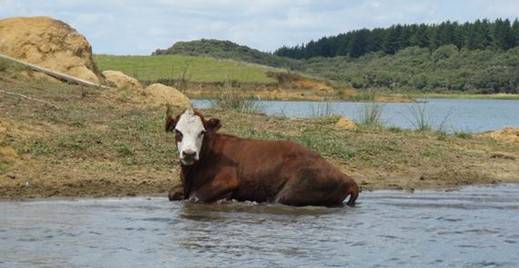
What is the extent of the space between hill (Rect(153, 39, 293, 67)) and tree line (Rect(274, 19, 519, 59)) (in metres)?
21.7

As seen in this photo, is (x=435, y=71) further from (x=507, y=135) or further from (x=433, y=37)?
(x=507, y=135)

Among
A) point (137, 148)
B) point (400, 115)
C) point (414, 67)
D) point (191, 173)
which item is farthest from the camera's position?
point (414, 67)

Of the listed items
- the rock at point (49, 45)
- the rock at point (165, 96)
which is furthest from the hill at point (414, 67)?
the rock at point (165, 96)

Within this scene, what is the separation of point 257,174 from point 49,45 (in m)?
16.9

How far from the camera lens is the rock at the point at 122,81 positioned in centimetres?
2616

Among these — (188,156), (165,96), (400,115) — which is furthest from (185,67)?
(188,156)

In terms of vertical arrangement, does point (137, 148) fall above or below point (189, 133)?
below

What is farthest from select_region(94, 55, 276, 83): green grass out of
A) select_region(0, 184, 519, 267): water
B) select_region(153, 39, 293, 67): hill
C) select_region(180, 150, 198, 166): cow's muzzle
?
select_region(0, 184, 519, 267): water

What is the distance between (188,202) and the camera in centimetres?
1309

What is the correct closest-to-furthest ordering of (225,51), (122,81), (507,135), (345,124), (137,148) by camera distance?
(137,148), (345,124), (507,135), (122,81), (225,51)

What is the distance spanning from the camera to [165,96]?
24.2 meters

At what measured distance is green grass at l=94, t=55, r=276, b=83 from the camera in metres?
80.4

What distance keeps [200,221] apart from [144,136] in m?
5.77

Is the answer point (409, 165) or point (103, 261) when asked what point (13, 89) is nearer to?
point (409, 165)
